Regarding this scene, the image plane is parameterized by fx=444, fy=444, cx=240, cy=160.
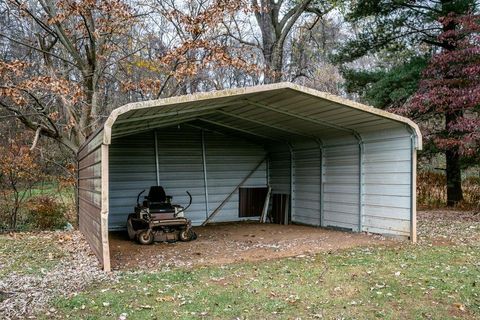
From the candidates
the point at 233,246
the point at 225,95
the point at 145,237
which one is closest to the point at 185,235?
the point at 145,237

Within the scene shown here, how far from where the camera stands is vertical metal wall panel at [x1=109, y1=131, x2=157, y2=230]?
34.2ft

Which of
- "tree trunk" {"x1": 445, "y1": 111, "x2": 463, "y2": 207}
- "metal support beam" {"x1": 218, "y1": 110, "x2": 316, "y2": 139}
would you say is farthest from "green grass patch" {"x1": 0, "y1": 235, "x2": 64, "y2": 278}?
"tree trunk" {"x1": 445, "y1": 111, "x2": 463, "y2": 207}

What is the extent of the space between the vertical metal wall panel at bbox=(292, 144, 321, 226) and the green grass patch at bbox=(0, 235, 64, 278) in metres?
5.44

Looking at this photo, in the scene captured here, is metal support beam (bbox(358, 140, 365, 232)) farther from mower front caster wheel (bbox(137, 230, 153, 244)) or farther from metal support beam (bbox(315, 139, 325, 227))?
mower front caster wheel (bbox(137, 230, 153, 244))

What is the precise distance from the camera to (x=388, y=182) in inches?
310

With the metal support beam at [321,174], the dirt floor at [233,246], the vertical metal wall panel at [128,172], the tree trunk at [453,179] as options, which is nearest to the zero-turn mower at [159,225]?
the dirt floor at [233,246]

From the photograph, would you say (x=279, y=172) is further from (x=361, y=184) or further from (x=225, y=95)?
(x=225, y=95)

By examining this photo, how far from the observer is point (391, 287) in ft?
15.5

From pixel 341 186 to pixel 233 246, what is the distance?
2744 millimetres

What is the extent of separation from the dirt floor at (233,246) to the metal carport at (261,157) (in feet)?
1.64

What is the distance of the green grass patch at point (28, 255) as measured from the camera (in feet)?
19.0

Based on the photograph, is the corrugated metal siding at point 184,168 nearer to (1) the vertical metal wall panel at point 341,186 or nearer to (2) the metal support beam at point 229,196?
(2) the metal support beam at point 229,196

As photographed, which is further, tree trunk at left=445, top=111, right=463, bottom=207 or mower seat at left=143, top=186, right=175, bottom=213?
tree trunk at left=445, top=111, right=463, bottom=207

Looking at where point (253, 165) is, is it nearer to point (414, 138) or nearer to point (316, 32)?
point (414, 138)
